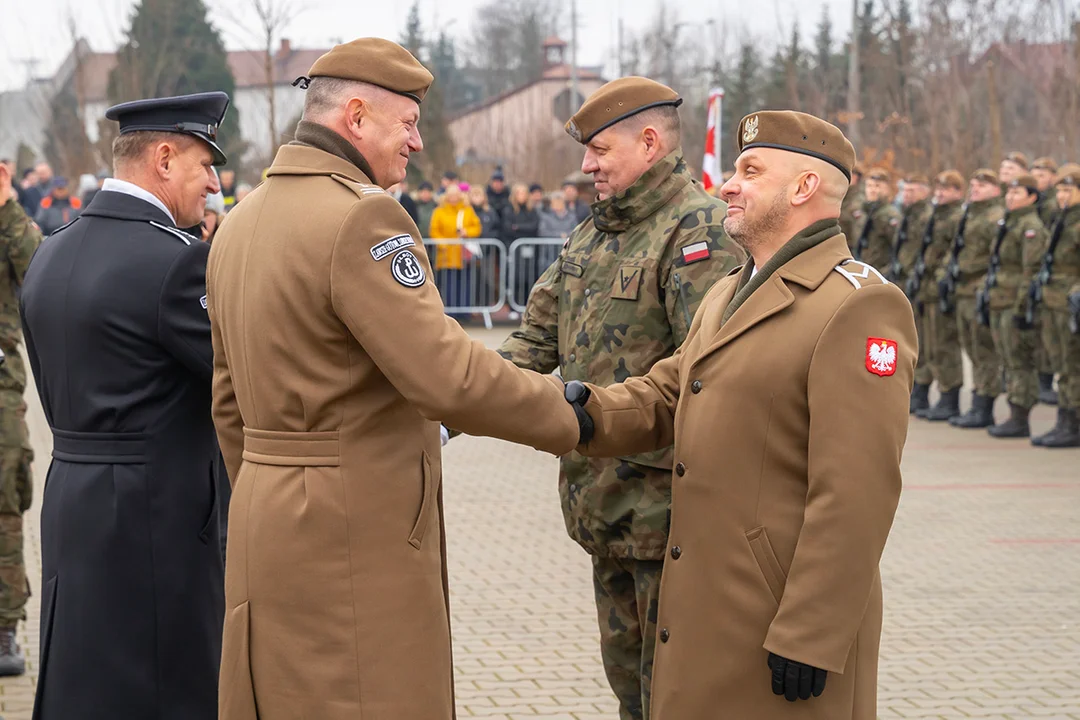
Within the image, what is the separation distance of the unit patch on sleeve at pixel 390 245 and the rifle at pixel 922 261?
11.9 metres

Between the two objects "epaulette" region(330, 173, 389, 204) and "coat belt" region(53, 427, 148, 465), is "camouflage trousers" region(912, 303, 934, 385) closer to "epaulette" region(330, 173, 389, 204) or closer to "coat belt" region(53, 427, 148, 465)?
"coat belt" region(53, 427, 148, 465)

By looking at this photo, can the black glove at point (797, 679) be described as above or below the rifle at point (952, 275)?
above

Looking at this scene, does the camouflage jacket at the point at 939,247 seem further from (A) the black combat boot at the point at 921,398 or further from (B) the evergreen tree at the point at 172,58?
(B) the evergreen tree at the point at 172,58

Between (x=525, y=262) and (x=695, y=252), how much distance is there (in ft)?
54.7

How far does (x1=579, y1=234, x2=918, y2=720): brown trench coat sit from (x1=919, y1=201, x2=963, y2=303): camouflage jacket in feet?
37.0

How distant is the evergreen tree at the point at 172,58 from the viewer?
2952 centimetres

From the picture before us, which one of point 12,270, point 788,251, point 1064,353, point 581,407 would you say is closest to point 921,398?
point 1064,353

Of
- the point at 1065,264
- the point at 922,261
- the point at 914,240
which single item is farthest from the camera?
the point at 914,240

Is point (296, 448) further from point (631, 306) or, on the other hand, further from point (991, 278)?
point (991, 278)

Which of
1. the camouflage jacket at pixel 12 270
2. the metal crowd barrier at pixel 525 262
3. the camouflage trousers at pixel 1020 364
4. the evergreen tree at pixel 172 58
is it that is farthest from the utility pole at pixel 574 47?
the camouflage jacket at pixel 12 270

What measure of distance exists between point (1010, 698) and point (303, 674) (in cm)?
362

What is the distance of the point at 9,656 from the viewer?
6.12 m

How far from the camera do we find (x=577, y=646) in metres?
6.59

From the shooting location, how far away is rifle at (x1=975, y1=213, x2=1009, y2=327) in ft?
43.1
